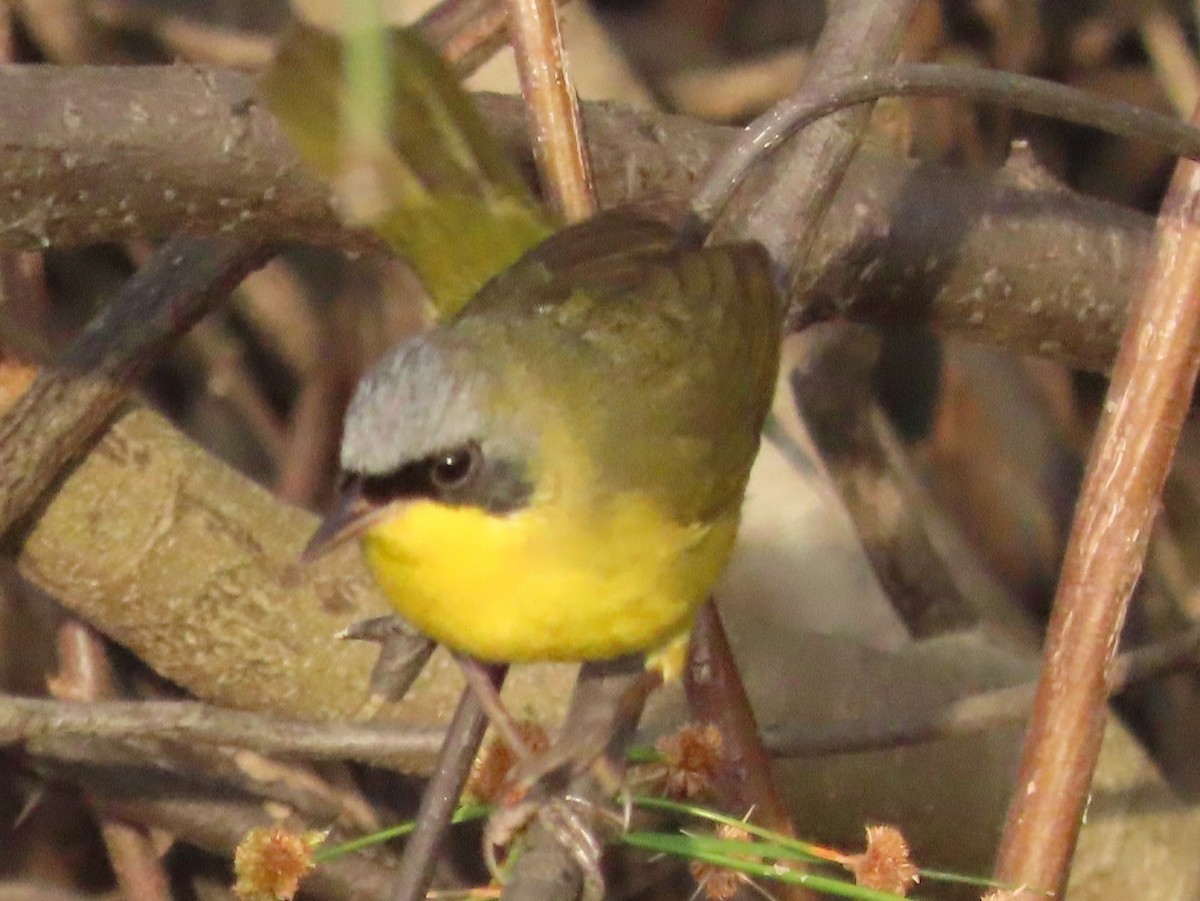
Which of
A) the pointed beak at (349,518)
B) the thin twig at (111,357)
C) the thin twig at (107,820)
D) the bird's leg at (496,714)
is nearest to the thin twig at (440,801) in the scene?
the bird's leg at (496,714)

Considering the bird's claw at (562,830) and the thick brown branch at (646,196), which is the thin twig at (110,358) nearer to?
the thick brown branch at (646,196)

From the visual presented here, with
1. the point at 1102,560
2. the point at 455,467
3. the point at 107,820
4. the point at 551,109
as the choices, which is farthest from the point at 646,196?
the point at 107,820

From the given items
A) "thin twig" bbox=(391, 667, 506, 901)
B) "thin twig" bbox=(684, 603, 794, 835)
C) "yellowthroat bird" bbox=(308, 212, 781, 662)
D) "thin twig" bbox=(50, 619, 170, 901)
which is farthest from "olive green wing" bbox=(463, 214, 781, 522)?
"thin twig" bbox=(50, 619, 170, 901)

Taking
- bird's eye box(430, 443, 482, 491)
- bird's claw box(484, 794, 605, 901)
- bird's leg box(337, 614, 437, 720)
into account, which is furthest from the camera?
bird's leg box(337, 614, 437, 720)

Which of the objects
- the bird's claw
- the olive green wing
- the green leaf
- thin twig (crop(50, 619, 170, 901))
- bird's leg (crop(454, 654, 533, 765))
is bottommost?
the bird's claw

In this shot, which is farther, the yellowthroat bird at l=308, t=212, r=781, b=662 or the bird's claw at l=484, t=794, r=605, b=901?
the yellowthroat bird at l=308, t=212, r=781, b=662

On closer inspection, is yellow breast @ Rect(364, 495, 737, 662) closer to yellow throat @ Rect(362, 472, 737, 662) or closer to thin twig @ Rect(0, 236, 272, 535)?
yellow throat @ Rect(362, 472, 737, 662)

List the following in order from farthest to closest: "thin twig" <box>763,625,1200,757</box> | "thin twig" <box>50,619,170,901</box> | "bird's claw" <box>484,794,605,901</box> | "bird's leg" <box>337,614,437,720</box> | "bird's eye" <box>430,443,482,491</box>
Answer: "thin twig" <box>50,619,170,901</box>, "thin twig" <box>763,625,1200,757</box>, "bird's leg" <box>337,614,437,720</box>, "bird's eye" <box>430,443,482,491</box>, "bird's claw" <box>484,794,605,901</box>

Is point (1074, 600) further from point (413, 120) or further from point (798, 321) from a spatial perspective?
point (413, 120)

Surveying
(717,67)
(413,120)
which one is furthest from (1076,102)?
(717,67)
